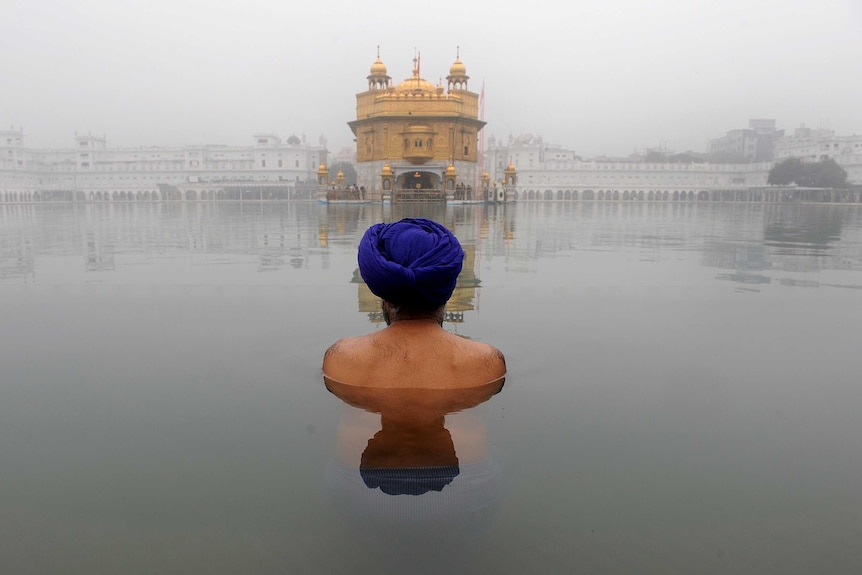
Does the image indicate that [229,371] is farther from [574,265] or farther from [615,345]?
[574,265]

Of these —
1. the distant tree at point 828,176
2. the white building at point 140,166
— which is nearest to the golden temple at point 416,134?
the white building at point 140,166

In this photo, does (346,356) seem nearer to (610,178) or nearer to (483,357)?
(483,357)

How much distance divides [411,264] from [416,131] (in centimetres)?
3293

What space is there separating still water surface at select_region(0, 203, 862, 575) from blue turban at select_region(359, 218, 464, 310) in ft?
1.31

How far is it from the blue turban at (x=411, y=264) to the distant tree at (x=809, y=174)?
210 feet

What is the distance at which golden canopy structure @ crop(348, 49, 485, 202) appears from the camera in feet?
112

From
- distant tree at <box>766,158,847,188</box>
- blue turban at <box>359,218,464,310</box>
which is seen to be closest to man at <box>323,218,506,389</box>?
blue turban at <box>359,218,464,310</box>

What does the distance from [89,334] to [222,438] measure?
1.61 meters

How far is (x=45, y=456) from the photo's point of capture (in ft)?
5.54

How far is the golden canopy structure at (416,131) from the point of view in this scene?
1348 inches

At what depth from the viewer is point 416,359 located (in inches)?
80.9

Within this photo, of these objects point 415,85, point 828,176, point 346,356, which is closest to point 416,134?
point 415,85

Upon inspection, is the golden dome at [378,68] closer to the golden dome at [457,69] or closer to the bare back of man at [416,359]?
the golden dome at [457,69]

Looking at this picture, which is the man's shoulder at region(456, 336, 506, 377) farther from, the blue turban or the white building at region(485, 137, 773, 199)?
the white building at region(485, 137, 773, 199)
